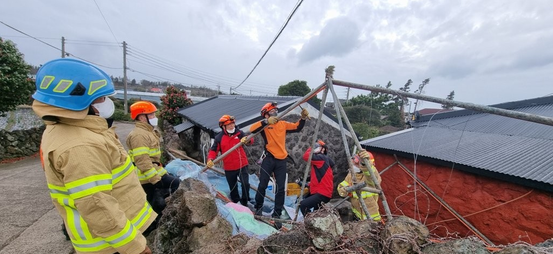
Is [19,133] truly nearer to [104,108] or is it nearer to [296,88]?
[104,108]

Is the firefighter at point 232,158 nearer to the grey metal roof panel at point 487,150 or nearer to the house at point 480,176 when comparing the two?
the house at point 480,176

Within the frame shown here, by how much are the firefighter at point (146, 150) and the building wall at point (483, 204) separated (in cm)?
349

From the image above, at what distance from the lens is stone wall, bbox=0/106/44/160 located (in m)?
10.4

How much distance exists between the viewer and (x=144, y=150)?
340 cm

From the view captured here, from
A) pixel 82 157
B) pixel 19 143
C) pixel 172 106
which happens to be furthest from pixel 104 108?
pixel 19 143

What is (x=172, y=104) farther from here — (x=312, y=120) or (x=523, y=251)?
(x=523, y=251)

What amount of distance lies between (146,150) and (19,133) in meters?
12.3

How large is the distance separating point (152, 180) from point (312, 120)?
Answer: 5051 millimetres

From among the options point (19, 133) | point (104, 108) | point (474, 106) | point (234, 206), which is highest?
point (474, 106)

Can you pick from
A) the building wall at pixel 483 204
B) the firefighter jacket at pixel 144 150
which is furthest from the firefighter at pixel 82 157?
the building wall at pixel 483 204

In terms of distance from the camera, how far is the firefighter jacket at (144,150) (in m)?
3.36

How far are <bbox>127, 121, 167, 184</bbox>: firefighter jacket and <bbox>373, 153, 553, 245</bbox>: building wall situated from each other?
11.4ft

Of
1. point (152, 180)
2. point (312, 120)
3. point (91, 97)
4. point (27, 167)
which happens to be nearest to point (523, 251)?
point (91, 97)

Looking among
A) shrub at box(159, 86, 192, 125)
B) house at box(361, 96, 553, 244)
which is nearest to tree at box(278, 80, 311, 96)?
shrub at box(159, 86, 192, 125)
